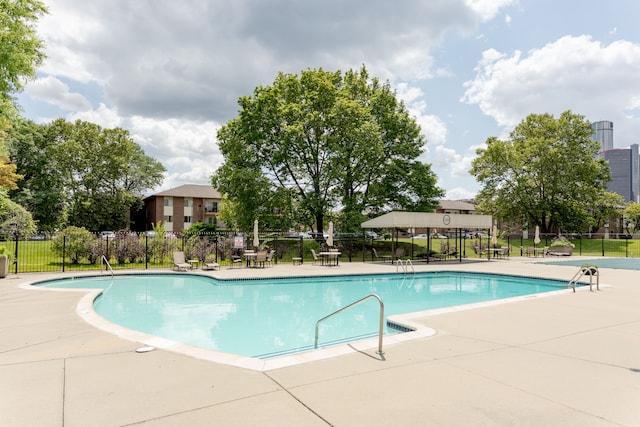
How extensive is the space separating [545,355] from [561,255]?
28.9 meters

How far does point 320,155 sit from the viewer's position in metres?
30.3

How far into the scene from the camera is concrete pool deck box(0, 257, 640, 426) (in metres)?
3.41

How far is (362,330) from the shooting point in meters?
8.88

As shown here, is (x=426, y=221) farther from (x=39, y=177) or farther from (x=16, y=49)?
(x=39, y=177)

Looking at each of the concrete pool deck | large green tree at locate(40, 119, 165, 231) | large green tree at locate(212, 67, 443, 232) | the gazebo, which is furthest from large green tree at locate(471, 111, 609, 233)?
large green tree at locate(40, 119, 165, 231)

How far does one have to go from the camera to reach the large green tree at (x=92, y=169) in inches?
1802

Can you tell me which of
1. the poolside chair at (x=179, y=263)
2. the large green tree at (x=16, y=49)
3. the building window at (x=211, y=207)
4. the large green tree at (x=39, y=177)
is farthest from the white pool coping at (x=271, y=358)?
the building window at (x=211, y=207)

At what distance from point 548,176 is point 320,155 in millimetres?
28806

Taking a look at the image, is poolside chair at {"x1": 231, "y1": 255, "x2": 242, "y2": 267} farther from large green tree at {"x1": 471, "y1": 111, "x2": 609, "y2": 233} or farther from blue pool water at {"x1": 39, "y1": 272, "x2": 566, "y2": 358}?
large green tree at {"x1": 471, "y1": 111, "x2": 609, "y2": 233}

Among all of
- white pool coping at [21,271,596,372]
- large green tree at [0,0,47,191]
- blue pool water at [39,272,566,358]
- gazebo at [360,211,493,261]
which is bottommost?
blue pool water at [39,272,566,358]

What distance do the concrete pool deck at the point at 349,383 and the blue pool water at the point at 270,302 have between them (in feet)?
8.41

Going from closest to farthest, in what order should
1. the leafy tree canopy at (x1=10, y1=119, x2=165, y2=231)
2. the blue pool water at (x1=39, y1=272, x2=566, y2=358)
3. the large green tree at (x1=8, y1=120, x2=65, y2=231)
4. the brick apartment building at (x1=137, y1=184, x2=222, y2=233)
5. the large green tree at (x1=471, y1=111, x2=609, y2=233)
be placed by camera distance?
1. the blue pool water at (x1=39, y1=272, x2=566, y2=358)
2. the large green tree at (x1=8, y1=120, x2=65, y2=231)
3. the large green tree at (x1=471, y1=111, x2=609, y2=233)
4. the leafy tree canopy at (x1=10, y1=119, x2=165, y2=231)
5. the brick apartment building at (x1=137, y1=184, x2=222, y2=233)

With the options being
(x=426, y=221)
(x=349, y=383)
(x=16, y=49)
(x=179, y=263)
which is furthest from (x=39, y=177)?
(x=349, y=383)

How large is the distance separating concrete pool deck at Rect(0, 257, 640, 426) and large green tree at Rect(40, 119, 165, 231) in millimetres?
45877
